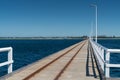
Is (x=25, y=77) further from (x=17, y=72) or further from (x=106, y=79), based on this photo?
(x=106, y=79)

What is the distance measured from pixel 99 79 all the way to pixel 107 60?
112cm

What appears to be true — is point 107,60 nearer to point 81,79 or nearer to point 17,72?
point 81,79

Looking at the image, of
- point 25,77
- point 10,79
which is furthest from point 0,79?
point 25,77

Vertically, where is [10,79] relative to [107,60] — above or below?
below

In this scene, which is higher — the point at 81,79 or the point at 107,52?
the point at 107,52

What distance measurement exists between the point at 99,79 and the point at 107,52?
4.56 ft

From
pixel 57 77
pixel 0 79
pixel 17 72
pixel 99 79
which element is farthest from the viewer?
pixel 17 72

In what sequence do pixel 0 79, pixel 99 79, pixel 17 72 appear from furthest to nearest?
pixel 17 72
pixel 99 79
pixel 0 79

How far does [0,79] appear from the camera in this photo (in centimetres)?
1106

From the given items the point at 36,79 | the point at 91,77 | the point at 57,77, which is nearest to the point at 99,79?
the point at 91,77

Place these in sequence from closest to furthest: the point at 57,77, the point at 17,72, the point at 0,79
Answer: the point at 0,79 → the point at 57,77 → the point at 17,72

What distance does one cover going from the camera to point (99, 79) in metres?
11.9

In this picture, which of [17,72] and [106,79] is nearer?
[106,79]

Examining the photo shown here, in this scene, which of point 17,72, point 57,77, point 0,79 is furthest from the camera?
point 17,72
